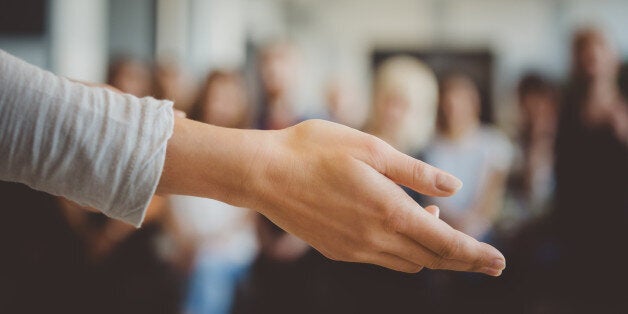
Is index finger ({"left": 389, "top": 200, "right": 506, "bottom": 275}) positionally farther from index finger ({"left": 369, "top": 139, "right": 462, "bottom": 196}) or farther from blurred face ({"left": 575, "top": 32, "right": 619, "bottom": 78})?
blurred face ({"left": 575, "top": 32, "right": 619, "bottom": 78})

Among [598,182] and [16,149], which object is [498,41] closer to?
[598,182]

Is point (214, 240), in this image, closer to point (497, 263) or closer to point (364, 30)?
point (497, 263)

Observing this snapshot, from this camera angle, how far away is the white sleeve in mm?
746

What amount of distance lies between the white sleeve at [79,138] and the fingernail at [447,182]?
1.19 feet

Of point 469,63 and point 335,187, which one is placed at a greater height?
point 335,187

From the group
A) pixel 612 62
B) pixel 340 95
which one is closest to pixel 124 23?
pixel 340 95

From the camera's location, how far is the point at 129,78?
3.15 metres

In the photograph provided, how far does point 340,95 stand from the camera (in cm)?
438

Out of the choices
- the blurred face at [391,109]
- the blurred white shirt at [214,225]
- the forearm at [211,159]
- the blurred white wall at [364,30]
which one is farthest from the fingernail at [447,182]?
the blurred white wall at [364,30]

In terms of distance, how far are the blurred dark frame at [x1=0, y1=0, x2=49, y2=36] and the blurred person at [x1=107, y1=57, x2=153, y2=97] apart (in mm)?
758

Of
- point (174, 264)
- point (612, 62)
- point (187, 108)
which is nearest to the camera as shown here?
point (612, 62)

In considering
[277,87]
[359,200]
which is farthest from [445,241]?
[277,87]

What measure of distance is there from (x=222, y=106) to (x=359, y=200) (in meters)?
1.93

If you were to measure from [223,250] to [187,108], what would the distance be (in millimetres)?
694
